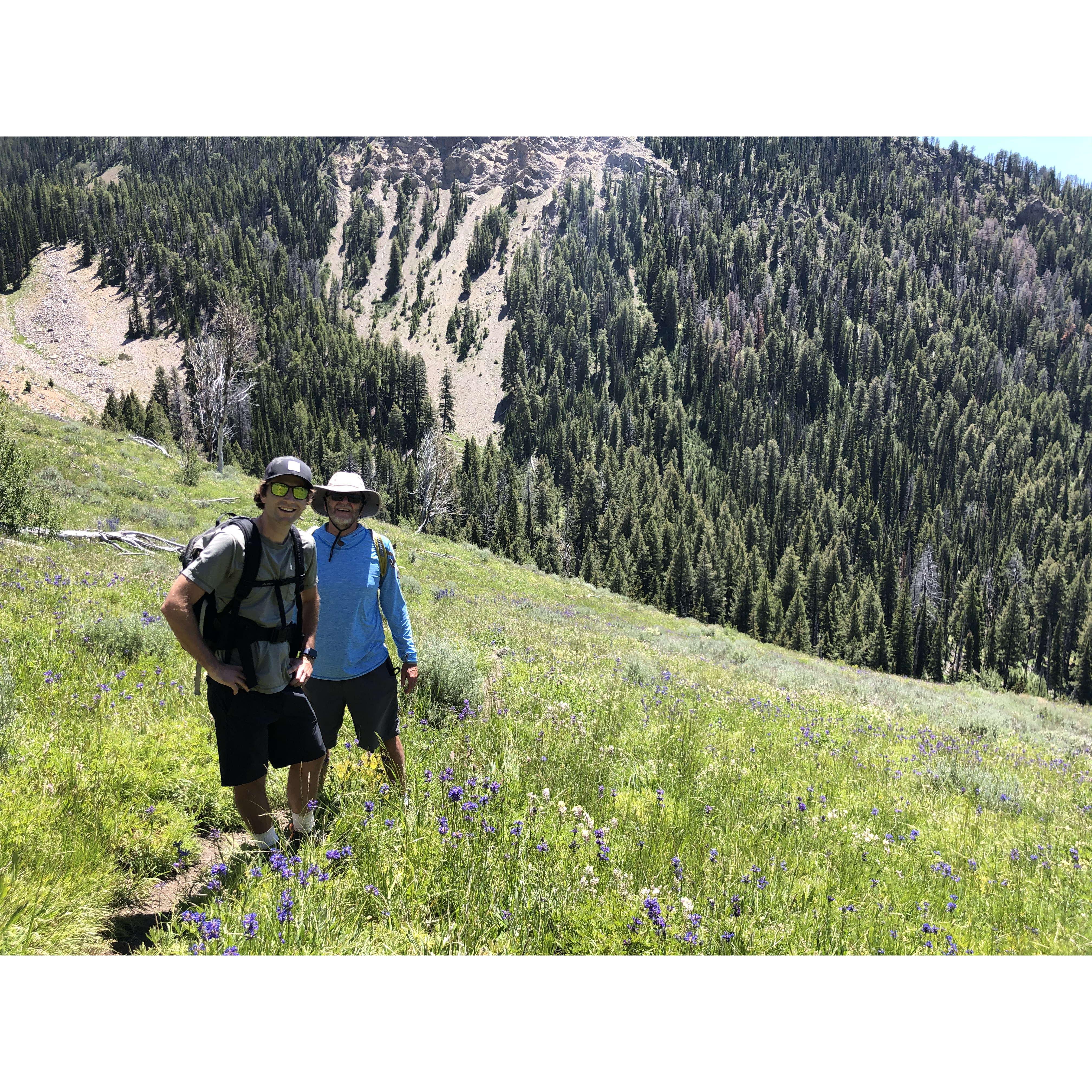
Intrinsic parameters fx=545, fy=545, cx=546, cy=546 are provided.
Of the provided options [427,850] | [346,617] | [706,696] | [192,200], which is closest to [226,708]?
[346,617]

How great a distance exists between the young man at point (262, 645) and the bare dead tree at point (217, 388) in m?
35.1

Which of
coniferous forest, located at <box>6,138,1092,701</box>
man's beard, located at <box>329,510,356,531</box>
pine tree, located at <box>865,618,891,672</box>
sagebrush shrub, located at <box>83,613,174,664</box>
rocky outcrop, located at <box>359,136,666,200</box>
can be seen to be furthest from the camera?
rocky outcrop, located at <box>359,136,666,200</box>

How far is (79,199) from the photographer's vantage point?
414ft

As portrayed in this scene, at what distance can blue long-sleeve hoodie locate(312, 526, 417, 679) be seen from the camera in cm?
425

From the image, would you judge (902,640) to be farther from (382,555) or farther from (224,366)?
(382,555)

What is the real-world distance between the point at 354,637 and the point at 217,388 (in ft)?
149

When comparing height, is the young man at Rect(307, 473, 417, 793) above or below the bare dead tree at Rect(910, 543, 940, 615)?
above

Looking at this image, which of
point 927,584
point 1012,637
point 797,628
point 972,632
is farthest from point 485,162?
point 1012,637

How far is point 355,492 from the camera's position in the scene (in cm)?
432

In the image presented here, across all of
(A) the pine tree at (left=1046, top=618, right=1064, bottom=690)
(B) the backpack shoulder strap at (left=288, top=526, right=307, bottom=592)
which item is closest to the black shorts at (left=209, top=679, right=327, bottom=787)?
(B) the backpack shoulder strap at (left=288, top=526, right=307, bottom=592)

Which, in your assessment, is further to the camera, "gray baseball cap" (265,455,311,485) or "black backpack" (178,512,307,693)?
"gray baseball cap" (265,455,311,485)

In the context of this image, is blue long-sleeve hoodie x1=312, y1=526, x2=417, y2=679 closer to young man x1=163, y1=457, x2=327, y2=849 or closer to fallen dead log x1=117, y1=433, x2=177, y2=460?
young man x1=163, y1=457, x2=327, y2=849

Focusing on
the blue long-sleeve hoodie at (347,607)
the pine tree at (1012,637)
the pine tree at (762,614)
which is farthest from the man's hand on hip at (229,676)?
the pine tree at (1012,637)

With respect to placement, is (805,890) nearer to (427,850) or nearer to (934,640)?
(427,850)
